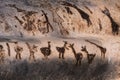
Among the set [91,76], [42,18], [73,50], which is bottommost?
[91,76]

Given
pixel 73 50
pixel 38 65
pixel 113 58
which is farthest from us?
pixel 113 58

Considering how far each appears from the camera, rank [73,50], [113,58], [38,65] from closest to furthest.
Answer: [38,65], [73,50], [113,58]

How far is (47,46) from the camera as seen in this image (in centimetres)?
238

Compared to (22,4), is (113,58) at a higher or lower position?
lower

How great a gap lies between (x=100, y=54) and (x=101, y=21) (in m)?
0.28

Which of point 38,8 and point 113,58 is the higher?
point 38,8

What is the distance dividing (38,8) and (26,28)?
0.19m

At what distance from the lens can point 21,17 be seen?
2434mm

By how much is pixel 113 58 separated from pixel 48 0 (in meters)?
0.57

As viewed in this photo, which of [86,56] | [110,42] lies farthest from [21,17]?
[110,42]

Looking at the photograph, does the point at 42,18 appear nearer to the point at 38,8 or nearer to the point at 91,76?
the point at 38,8

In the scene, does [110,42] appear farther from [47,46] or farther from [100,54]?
[47,46]

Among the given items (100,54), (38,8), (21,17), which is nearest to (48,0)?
(38,8)

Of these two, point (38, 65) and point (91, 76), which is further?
point (91, 76)
